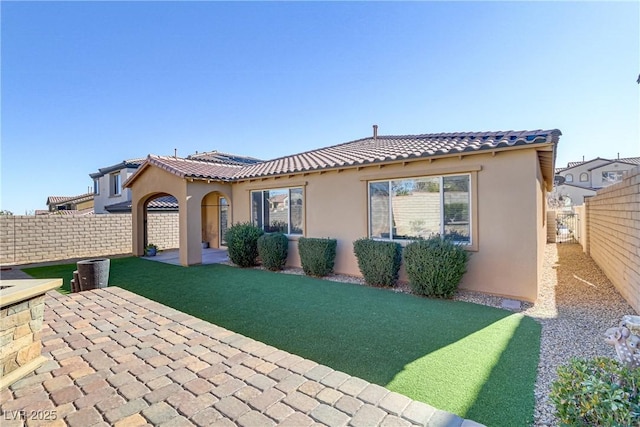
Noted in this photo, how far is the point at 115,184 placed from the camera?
1233 inches

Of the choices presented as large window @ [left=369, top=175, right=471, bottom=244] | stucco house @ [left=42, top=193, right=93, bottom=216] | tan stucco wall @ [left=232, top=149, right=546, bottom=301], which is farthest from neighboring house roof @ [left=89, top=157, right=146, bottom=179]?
tan stucco wall @ [left=232, top=149, right=546, bottom=301]

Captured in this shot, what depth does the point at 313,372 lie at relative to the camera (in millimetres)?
3430

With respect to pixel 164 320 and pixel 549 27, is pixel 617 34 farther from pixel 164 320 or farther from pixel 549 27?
pixel 164 320

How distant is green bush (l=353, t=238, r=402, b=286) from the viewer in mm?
9281

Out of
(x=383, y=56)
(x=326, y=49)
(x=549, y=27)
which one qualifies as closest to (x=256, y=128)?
(x=326, y=49)

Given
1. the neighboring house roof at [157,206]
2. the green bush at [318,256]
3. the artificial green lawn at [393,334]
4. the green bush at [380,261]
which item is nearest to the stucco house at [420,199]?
the green bush at [318,256]

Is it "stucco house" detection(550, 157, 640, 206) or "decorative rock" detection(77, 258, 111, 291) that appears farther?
"stucco house" detection(550, 157, 640, 206)

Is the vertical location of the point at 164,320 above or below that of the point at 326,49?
below

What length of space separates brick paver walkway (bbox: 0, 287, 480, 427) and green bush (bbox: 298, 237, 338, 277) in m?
6.47

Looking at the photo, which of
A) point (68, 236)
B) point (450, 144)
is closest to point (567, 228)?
point (450, 144)

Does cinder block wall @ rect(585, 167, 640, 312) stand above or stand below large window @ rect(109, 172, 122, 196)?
below

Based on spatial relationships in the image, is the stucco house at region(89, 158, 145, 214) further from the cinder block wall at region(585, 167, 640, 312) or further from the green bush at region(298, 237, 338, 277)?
the cinder block wall at region(585, 167, 640, 312)

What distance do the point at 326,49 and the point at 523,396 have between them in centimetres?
1371

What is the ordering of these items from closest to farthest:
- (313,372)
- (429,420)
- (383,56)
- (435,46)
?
1. (429,420)
2. (313,372)
3. (435,46)
4. (383,56)
